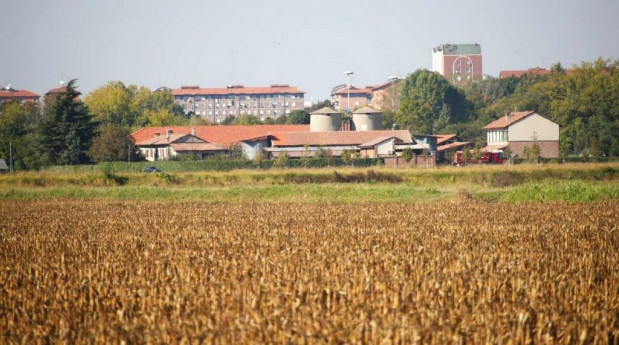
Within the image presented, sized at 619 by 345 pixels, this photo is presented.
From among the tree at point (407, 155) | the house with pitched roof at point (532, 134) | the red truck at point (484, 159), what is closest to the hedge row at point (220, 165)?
the tree at point (407, 155)

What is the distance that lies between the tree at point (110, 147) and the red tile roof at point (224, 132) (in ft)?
37.4

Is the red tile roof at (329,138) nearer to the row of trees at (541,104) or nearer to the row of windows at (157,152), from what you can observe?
the row of windows at (157,152)

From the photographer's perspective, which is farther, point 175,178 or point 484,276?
point 175,178

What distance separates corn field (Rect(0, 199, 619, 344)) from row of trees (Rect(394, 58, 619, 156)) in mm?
77327

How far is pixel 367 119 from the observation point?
110 m

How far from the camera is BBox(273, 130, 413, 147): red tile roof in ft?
305

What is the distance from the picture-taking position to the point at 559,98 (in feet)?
395

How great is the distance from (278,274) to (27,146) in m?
85.4

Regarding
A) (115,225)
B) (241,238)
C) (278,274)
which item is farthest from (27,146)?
(278,274)

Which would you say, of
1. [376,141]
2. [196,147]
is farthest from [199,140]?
[376,141]

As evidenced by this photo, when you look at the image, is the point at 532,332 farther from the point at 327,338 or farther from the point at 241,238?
the point at 241,238

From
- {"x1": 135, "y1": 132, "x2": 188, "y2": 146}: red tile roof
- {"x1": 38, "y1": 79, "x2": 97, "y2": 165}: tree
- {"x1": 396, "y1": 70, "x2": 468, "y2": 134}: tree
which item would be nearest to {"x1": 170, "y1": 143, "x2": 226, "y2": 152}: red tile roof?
{"x1": 135, "y1": 132, "x2": 188, "y2": 146}: red tile roof

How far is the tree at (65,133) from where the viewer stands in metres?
84.4

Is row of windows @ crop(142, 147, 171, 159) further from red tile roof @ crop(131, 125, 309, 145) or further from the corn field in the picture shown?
the corn field
